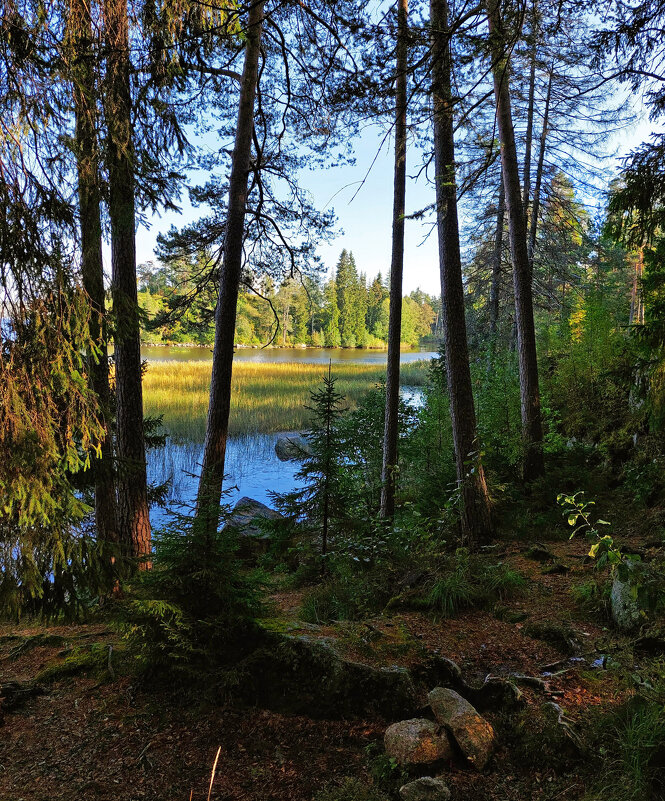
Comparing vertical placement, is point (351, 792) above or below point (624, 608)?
below

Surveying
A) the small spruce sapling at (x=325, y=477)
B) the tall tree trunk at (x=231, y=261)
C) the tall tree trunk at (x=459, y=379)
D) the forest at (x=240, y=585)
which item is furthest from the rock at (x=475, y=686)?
the tall tree trunk at (x=231, y=261)

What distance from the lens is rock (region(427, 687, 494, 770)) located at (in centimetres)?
211

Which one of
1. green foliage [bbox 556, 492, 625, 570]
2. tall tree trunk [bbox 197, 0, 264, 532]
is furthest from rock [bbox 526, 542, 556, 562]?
tall tree trunk [bbox 197, 0, 264, 532]

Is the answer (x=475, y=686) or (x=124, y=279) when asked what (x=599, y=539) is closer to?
(x=475, y=686)

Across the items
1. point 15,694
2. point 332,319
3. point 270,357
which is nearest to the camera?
point 15,694

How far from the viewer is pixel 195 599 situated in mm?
2697

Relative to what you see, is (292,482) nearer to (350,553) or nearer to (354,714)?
(350,553)

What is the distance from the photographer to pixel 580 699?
8.00 ft

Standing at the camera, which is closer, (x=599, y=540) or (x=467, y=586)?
(x=599, y=540)

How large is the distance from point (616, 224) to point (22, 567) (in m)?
4.37

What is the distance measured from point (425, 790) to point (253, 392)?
70.1ft

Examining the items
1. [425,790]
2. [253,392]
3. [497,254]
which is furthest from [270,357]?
[425,790]

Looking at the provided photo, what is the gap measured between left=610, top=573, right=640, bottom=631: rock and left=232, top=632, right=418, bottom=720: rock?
170cm

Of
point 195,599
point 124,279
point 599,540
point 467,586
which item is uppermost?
point 124,279
